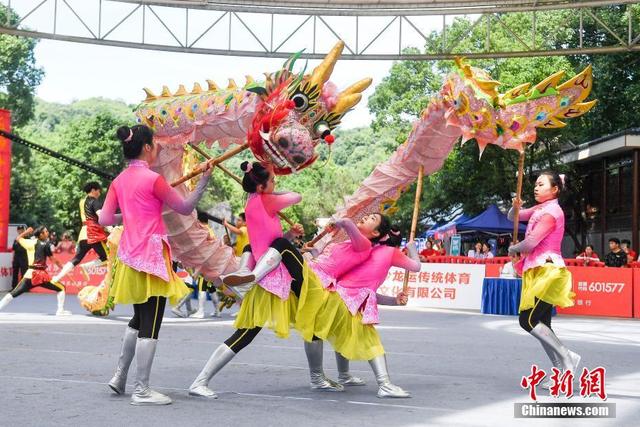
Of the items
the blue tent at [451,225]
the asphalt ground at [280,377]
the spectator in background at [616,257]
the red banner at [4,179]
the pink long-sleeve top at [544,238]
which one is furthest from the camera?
the blue tent at [451,225]

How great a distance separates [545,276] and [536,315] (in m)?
0.29

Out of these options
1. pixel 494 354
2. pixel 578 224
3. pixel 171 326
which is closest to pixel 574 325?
pixel 494 354

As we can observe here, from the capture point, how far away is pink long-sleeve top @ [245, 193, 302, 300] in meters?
6.01

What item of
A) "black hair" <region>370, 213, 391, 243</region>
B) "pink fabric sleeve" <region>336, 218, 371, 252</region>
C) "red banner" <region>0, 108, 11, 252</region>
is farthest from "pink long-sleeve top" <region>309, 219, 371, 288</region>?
"red banner" <region>0, 108, 11, 252</region>

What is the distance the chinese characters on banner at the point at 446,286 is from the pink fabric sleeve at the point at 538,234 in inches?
415

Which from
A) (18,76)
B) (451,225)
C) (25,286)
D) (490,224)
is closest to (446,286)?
(490,224)

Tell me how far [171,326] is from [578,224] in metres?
20.3

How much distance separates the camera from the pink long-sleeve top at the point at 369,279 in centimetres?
618

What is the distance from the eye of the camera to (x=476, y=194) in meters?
27.5

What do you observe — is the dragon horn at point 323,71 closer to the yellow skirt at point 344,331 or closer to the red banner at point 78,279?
Answer: the yellow skirt at point 344,331

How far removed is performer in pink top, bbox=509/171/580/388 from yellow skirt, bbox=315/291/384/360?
122 cm

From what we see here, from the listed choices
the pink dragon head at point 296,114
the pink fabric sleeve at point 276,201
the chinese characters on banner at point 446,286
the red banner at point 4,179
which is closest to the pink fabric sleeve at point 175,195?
the pink fabric sleeve at point 276,201

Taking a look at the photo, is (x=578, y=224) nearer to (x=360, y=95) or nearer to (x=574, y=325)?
(x=574, y=325)

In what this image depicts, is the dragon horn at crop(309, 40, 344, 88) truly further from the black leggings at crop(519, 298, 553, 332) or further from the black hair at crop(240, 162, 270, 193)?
the black leggings at crop(519, 298, 553, 332)
